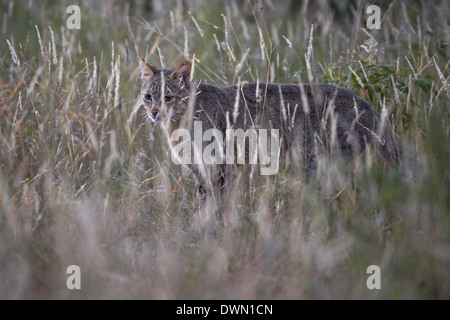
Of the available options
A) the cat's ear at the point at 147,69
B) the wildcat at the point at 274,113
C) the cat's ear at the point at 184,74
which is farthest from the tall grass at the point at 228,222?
the cat's ear at the point at 184,74

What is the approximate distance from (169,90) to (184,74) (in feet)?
0.71

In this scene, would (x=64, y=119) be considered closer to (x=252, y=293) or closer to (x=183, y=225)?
(x=183, y=225)

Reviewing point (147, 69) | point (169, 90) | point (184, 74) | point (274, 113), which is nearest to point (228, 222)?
point (274, 113)

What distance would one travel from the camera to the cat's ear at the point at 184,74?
451cm

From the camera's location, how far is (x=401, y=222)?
11.3 feet

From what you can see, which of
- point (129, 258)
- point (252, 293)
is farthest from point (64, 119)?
point (252, 293)

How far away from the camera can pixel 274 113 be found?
178 inches

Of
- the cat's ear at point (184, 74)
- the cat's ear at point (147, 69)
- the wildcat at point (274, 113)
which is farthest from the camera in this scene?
the cat's ear at point (147, 69)

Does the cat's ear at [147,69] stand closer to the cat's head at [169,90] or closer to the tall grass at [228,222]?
the cat's head at [169,90]

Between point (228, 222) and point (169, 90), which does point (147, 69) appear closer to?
point (169, 90)

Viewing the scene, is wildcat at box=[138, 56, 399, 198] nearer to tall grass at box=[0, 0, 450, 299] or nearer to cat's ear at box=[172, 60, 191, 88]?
cat's ear at box=[172, 60, 191, 88]

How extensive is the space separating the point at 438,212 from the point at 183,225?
1602 millimetres

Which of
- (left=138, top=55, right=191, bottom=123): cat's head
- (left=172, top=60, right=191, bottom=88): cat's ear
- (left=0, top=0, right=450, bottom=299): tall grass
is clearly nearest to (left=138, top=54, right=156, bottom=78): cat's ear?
(left=138, top=55, right=191, bottom=123): cat's head

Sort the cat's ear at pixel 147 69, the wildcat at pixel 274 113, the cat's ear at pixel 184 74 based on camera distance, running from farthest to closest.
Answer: the cat's ear at pixel 147 69 < the cat's ear at pixel 184 74 < the wildcat at pixel 274 113
